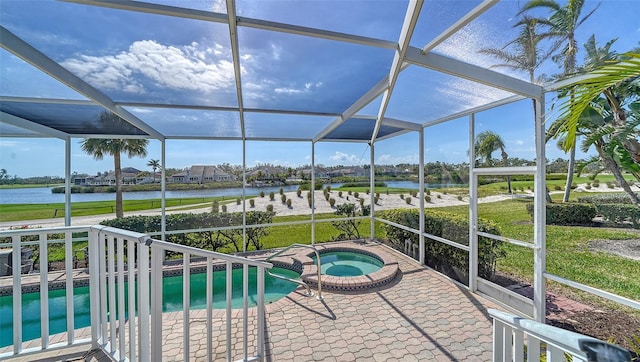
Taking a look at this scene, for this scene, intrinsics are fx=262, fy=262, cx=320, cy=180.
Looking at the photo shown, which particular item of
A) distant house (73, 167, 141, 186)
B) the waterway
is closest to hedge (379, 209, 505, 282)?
the waterway

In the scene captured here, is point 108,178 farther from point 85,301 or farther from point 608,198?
→ point 608,198

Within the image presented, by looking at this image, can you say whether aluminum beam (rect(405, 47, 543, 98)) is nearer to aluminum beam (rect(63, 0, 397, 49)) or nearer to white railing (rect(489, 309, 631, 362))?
aluminum beam (rect(63, 0, 397, 49))

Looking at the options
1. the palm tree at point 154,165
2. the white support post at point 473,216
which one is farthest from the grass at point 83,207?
the white support post at point 473,216

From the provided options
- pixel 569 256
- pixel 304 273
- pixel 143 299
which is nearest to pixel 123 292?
pixel 143 299

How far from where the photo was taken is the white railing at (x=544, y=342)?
0.91 metres

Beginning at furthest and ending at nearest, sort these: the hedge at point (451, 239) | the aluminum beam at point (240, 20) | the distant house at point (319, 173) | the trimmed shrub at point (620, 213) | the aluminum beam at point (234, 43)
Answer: the distant house at point (319, 173) → the hedge at point (451, 239) → the trimmed shrub at point (620, 213) → the aluminum beam at point (234, 43) → the aluminum beam at point (240, 20)

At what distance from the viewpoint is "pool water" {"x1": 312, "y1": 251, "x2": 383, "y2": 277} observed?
6.99 m

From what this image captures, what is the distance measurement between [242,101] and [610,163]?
565cm

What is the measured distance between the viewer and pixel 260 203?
9586mm

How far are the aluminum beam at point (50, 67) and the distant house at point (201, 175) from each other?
344 cm

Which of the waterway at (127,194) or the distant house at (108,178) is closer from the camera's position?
the waterway at (127,194)

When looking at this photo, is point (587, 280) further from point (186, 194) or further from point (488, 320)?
point (186, 194)

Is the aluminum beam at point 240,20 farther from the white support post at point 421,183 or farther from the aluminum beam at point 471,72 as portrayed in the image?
the white support post at point 421,183

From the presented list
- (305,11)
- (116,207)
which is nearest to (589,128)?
(305,11)
